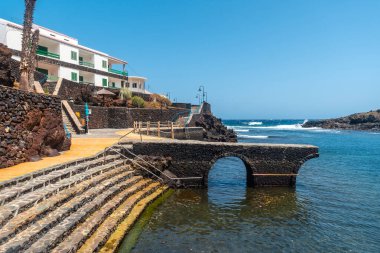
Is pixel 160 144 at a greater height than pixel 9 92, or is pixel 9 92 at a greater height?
pixel 9 92

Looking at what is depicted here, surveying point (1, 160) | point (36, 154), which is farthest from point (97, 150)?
point (1, 160)

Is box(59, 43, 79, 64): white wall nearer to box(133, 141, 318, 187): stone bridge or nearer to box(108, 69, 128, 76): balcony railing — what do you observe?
box(108, 69, 128, 76): balcony railing

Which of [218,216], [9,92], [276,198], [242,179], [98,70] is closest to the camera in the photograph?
[9,92]

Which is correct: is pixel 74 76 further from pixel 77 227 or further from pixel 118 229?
pixel 77 227

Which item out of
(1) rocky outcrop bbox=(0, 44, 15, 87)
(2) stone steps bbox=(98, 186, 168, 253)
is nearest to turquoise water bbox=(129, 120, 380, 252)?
(2) stone steps bbox=(98, 186, 168, 253)

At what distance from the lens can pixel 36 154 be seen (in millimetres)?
13297

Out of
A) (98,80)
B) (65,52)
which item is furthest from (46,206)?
(98,80)

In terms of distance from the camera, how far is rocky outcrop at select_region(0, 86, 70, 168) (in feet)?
37.4

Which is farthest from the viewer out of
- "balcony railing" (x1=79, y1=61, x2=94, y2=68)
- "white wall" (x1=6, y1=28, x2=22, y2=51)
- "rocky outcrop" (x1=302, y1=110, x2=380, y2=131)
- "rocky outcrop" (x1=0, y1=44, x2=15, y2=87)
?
"rocky outcrop" (x1=302, y1=110, x2=380, y2=131)

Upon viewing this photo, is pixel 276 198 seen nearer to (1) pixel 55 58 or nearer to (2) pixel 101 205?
(2) pixel 101 205

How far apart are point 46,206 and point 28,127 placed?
20.5 feet

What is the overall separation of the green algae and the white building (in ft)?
78.4

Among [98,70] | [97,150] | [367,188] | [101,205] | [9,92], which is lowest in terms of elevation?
[367,188]

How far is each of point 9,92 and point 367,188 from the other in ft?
72.8
